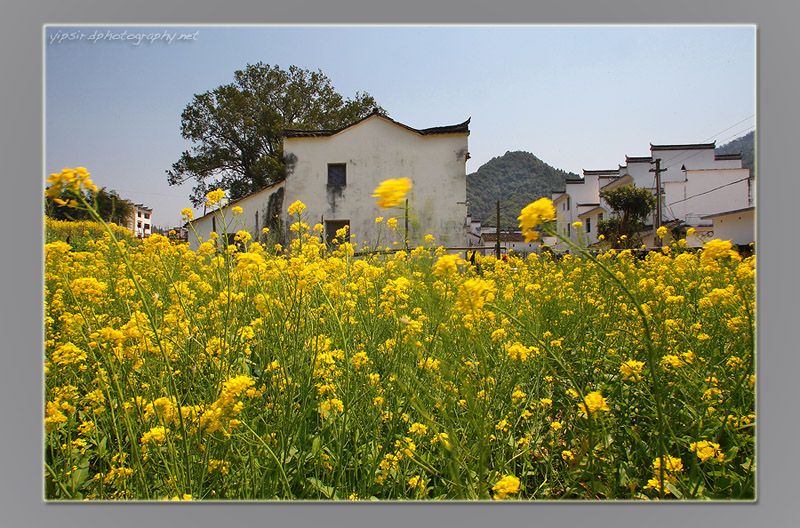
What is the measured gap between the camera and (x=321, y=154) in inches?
117

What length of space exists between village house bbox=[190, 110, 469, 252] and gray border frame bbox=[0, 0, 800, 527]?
103cm

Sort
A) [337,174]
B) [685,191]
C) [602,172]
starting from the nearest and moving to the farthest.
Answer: [602,172] → [685,191] → [337,174]

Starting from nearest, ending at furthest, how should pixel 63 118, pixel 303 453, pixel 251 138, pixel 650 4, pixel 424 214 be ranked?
pixel 424 214
pixel 303 453
pixel 650 4
pixel 63 118
pixel 251 138

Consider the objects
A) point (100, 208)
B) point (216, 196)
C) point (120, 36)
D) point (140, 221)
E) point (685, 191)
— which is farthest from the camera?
point (685, 191)

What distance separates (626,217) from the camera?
2449 millimetres

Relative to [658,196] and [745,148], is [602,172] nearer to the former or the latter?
[745,148]

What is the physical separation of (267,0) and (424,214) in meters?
0.90

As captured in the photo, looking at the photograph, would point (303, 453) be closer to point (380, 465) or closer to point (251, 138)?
point (380, 465)

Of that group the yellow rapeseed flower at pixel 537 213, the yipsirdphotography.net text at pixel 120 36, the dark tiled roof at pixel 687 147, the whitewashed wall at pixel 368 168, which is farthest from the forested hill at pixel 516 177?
the yipsirdphotography.net text at pixel 120 36

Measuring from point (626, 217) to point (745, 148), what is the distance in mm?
1109

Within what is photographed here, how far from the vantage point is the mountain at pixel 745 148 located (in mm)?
1328

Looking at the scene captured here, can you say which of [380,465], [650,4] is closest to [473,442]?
[380,465]

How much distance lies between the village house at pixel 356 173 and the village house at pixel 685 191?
2.75ft

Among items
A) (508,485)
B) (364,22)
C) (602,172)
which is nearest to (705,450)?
(508,485)
